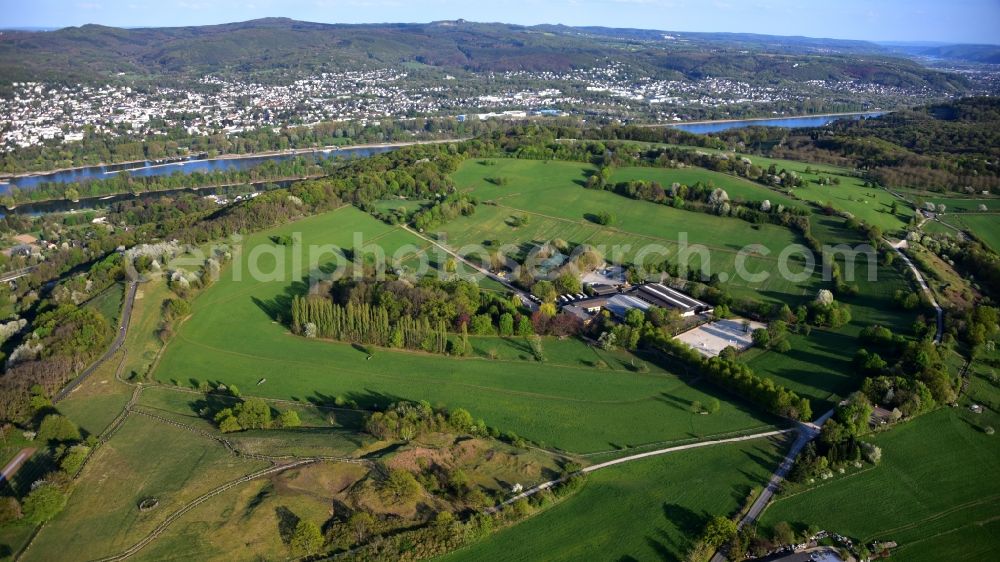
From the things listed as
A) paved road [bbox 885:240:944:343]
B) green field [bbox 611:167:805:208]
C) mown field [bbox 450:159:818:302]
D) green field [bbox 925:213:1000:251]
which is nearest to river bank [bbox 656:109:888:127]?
green field [bbox 611:167:805:208]

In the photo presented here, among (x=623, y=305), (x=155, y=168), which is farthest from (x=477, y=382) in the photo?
(x=155, y=168)

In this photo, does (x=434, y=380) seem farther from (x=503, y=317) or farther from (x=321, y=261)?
(x=321, y=261)

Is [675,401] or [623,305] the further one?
[623,305]

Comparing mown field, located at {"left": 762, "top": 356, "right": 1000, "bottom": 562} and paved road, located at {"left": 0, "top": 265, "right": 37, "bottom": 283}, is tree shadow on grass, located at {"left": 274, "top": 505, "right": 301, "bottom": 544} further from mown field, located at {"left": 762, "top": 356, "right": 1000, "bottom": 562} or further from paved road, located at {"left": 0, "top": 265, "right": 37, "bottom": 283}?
paved road, located at {"left": 0, "top": 265, "right": 37, "bottom": 283}

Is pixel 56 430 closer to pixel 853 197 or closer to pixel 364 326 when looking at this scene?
pixel 364 326

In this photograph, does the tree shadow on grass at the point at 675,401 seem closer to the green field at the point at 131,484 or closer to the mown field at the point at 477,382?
the mown field at the point at 477,382
